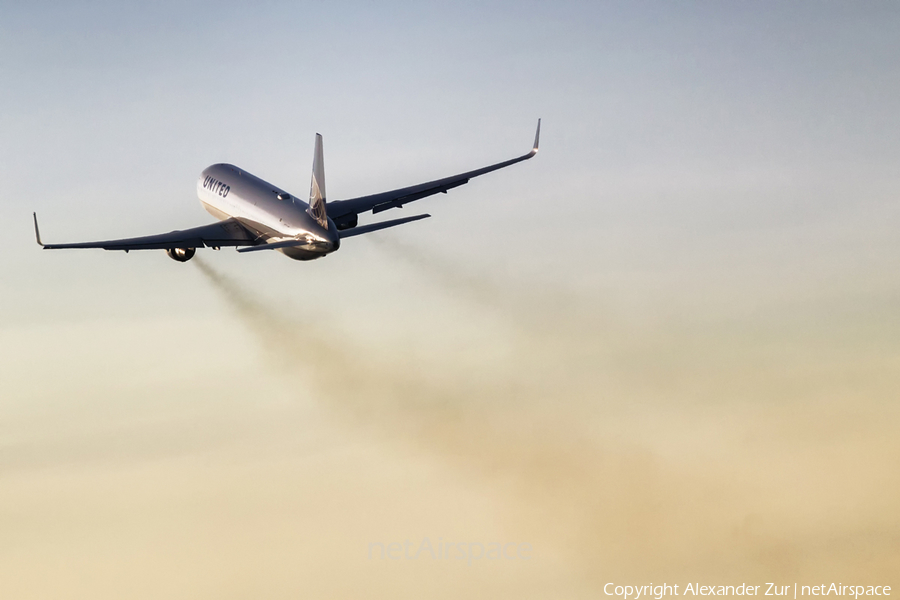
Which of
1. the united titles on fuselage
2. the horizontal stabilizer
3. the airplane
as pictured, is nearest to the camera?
the horizontal stabilizer

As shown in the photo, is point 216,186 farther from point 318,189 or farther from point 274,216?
point 318,189

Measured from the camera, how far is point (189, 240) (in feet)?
244

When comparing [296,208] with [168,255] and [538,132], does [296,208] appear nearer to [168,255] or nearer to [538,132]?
[168,255]

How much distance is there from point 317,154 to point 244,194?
11.4 meters

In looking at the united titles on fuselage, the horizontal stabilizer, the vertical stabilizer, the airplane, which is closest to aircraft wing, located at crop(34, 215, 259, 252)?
the airplane

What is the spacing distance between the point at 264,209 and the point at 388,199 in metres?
10.1

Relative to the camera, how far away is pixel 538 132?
8800cm

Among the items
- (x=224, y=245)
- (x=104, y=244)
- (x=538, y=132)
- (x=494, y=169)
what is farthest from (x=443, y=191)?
(x=104, y=244)

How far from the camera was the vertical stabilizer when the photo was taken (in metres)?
70.3

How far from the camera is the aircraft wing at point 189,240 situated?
70369mm

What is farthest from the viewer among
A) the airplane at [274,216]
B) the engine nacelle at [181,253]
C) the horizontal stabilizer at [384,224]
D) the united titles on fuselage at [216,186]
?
the united titles on fuselage at [216,186]

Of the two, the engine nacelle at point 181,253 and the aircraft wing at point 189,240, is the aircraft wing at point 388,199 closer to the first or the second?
the aircraft wing at point 189,240

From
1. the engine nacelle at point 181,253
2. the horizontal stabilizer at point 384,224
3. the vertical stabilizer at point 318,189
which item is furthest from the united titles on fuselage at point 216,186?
the horizontal stabilizer at point 384,224

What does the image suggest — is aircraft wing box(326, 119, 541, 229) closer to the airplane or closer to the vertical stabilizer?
the airplane
